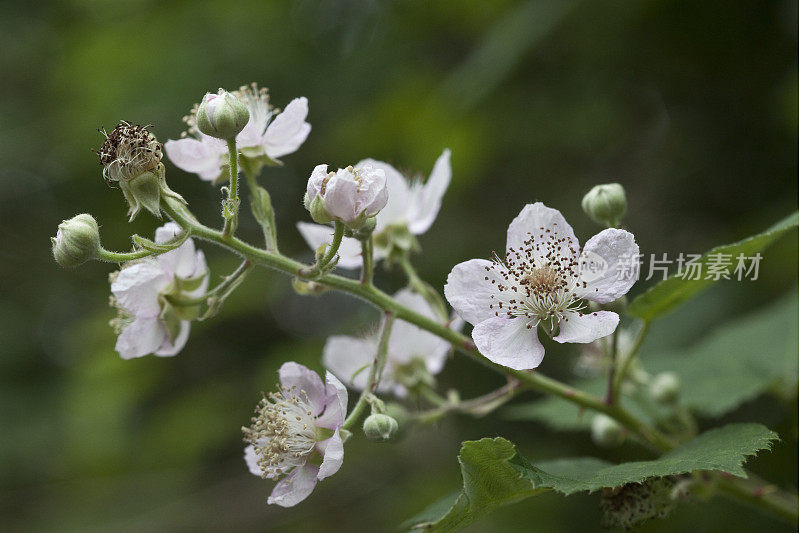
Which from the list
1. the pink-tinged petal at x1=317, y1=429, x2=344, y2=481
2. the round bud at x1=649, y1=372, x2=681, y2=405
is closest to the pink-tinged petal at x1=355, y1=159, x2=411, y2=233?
the pink-tinged petal at x1=317, y1=429, x2=344, y2=481

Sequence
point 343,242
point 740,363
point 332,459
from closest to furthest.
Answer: point 332,459 → point 343,242 → point 740,363

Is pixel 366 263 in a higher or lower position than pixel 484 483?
higher

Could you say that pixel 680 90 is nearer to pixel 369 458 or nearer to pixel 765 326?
pixel 765 326

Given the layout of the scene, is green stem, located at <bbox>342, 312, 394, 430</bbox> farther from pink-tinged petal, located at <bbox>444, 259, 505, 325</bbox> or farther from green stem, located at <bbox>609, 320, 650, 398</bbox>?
green stem, located at <bbox>609, 320, 650, 398</bbox>

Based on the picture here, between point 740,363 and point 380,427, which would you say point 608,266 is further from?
point 740,363

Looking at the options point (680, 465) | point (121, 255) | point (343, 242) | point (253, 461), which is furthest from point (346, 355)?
point (680, 465)

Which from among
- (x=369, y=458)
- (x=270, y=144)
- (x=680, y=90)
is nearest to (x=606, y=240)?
(x=270, y=144)
